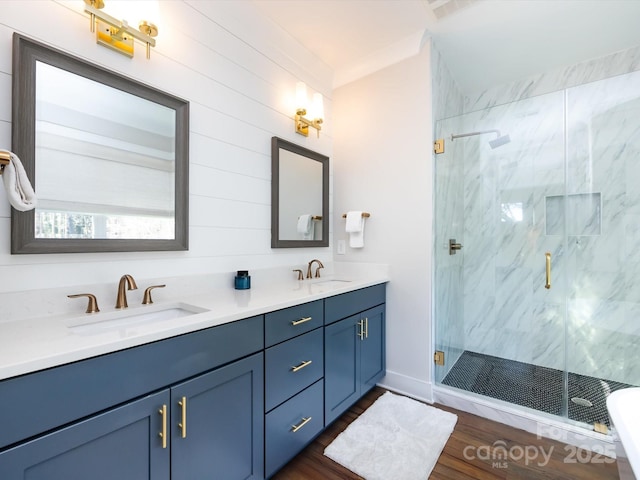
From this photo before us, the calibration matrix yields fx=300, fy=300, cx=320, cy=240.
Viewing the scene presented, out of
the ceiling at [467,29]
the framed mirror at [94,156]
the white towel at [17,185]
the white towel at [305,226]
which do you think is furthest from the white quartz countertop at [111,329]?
the ceiling at [467,29]

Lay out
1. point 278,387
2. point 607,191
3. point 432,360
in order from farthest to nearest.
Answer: point 432,360, point 607,191, point 278,387

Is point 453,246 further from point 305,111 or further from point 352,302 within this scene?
point 305,111

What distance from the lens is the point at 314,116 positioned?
7.59 ft

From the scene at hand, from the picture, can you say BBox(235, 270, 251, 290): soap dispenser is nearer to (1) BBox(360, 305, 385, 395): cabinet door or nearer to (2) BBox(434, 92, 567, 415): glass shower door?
(1) BBox(360, 305, 385, 395): cabinet door

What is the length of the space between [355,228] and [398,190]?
443mm

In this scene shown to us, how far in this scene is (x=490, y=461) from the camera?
1556 millimetres

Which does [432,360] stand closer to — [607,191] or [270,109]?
[607,191]

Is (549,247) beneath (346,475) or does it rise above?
above

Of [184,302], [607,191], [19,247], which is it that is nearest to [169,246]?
[184,302]

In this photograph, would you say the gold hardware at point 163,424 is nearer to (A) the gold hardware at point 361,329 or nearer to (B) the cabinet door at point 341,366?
(B) the cabinet door at point 341,366

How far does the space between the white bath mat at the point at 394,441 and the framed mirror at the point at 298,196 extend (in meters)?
1.24

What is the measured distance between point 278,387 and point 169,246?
2.79 feet

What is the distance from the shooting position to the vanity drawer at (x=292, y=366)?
133cm

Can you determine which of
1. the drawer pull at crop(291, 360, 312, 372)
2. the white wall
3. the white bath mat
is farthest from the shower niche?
the drawer pull at crop(291, 360, 312, 372)
